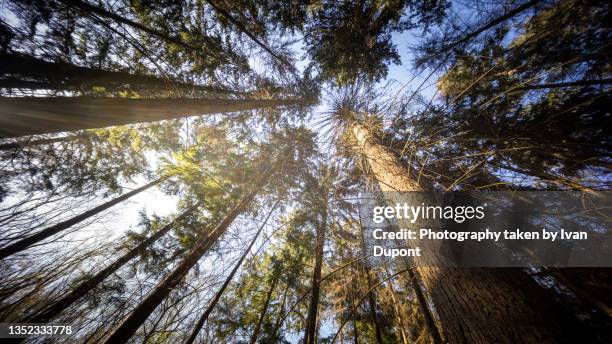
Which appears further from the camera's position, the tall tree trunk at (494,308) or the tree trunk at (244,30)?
the tree trunk at (244,30)

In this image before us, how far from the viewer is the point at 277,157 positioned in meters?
7.49

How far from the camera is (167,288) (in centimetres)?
405

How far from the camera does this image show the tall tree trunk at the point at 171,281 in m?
3.51

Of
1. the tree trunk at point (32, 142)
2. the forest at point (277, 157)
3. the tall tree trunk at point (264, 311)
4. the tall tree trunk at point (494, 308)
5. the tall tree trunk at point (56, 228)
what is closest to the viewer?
the tall tree trunk at point (494, 308)

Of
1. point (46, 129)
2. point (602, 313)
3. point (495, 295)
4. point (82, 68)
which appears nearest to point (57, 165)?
point (82, 68)

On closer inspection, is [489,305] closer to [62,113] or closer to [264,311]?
[62,113]

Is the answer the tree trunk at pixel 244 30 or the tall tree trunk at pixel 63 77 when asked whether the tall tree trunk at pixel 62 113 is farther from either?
the tree trunk at pixel 244 30

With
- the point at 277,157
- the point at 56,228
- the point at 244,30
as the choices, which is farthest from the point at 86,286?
the point at 244,30

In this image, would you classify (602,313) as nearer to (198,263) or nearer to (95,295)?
(198,263)

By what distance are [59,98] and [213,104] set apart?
2326 millimetres

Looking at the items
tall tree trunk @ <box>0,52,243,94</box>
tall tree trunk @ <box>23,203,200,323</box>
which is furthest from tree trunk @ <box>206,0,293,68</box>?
tall tree trunk @ <box>23,203,200,323</box>

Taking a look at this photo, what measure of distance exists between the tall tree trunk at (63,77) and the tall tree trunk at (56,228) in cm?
279

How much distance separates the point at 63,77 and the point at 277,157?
5.06m

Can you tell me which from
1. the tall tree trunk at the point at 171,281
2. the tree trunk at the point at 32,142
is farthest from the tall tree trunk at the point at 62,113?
the tall tree trunk at the point at 171,281
